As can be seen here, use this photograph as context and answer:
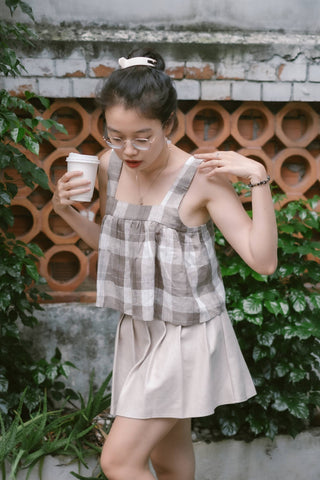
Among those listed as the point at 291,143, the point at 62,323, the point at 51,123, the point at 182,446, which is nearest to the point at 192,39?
the point at 291,143

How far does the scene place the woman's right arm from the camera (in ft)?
6.04

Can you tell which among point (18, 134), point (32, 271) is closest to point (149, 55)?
point (18, 134)

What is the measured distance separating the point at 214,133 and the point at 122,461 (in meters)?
2.13

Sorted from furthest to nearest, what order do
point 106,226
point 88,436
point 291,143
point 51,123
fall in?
1. point 291,143
2. point 88,436
3. point 51,123
4. point 106,226

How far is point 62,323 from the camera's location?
3168 mm

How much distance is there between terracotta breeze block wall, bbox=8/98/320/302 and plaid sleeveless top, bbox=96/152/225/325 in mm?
1331

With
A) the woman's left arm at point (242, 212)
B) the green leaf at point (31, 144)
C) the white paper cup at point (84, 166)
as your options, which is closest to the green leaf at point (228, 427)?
the woman's left arm at point (242, 212)

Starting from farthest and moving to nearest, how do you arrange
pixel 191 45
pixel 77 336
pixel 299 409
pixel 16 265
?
pixel 77 336 < pixel 191 45 < pixel 299 409 < pixel 16 265

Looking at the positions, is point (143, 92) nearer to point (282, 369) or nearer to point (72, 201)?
point (72, 201)

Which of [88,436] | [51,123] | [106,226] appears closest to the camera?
[106,226]

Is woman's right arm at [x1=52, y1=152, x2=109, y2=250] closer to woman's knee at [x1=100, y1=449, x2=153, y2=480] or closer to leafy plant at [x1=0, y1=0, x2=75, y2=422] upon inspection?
leafy plant at [x1=0, y1=0, x2=75, y2=422]

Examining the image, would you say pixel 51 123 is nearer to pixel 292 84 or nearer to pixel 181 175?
pixel 181 175

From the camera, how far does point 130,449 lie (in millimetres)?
1760

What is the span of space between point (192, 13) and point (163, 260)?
6.22 feet
